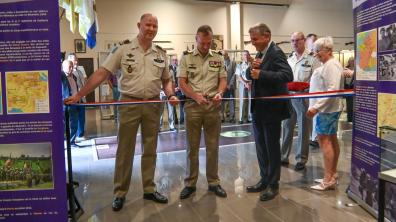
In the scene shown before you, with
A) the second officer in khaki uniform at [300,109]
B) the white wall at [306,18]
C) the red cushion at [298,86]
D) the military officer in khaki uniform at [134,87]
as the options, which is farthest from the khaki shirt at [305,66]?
the white wall at [306,18]

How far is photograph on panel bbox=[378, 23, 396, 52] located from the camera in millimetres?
2418

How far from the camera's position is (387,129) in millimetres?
2299

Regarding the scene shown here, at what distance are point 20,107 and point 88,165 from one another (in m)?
2.60

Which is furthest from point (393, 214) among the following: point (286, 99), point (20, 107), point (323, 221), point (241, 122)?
point (241, 122)

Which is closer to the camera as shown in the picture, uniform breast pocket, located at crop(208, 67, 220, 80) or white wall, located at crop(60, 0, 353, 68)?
uniform breast pocket, located at crop(208, 67, 220, 80)

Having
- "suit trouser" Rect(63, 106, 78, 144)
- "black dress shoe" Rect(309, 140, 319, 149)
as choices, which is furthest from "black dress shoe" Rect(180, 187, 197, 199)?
"suit trouser" Rect(63, 106, 78, 144)

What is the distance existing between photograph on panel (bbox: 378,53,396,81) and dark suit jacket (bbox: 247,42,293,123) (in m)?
0.80

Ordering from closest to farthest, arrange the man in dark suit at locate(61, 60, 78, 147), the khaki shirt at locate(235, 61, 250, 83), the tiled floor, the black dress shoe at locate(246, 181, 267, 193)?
the tiled floor
the black dress shoe at locate(246, 181, 267, 193)
the man in dark suit at locate(61, 60, 78, 147)
the khaki shirt at locate(235, 61, 250, 83)

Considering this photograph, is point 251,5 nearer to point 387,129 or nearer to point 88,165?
point 88,165

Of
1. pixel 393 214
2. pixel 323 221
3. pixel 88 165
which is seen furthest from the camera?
pixel 88 165

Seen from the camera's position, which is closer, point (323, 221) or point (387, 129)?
point (387, 129)

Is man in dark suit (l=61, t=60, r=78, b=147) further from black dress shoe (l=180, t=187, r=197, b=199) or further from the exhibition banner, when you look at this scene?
the exhibition banner

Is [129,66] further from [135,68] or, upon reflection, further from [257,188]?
[257,188]

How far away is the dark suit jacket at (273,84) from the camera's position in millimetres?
3170
